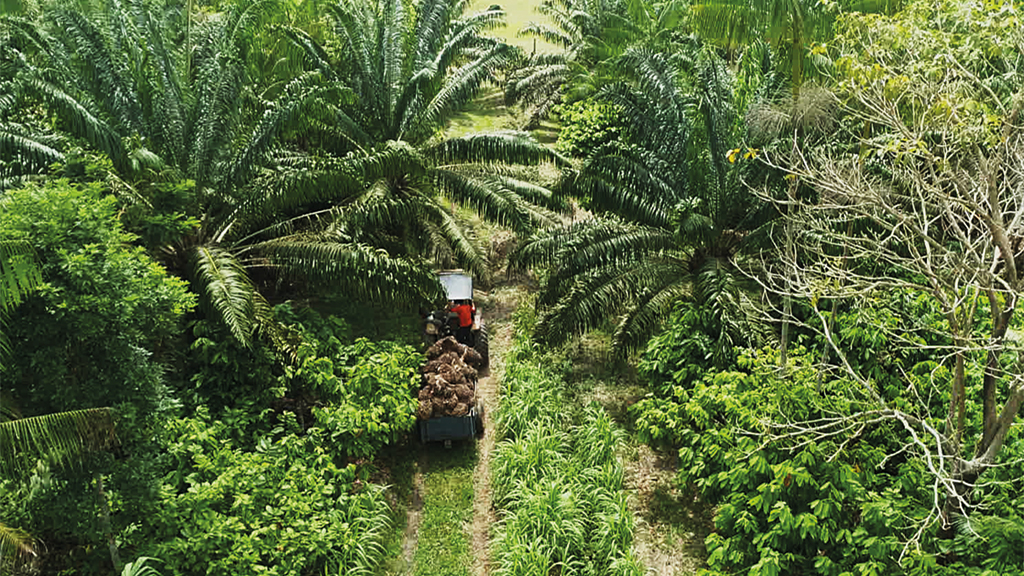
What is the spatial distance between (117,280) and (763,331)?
7498 mm

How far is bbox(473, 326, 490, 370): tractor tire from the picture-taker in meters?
12.7

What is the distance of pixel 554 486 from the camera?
942 centimetres

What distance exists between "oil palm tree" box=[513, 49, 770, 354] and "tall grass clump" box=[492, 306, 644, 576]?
1094mm

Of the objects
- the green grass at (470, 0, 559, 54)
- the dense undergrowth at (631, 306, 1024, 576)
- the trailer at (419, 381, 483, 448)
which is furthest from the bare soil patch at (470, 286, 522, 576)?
the green grass at (470, 0, 559, 54)

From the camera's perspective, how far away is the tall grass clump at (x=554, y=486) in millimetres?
8820

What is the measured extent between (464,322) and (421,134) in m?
4.24

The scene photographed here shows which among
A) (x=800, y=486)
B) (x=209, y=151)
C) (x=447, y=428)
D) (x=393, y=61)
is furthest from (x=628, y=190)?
(x=209, y=151)

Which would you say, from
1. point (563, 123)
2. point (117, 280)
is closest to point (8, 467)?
point (117, 280)

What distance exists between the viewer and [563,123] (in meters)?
23.1

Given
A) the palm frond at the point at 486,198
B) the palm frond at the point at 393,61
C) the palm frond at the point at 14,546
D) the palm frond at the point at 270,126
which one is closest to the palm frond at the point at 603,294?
the palm frond at the point at 486,198

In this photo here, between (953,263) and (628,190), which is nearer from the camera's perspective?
(953,263)

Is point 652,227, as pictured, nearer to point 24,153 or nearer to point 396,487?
point 396,487

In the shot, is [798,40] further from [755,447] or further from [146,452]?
[146,452]

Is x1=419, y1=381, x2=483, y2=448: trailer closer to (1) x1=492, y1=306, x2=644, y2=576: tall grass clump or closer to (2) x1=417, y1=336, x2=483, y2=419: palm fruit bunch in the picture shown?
(2) x1=417, y1=336, x2=483, y2=419: palm fruit bunch
